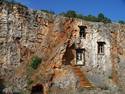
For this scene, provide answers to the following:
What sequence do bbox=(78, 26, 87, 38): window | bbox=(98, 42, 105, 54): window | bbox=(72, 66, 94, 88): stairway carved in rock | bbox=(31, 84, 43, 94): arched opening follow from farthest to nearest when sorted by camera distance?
bbox=(98, 42, 105, 54): window → bbox=(78, 26, 87, 38): window → bbox=(72, 66, 94, 88): stairway carved in rock → bbox=(31, 84, 43, 94): arched opening

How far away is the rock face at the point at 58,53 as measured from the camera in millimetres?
41031

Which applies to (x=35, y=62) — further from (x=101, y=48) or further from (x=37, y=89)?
(x=101, y=48)

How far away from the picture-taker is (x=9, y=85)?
39375 mm

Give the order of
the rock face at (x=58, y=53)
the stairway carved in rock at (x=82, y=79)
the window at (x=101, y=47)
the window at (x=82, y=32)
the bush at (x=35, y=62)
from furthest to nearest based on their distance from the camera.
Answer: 1. the window at (x=101, y=47)
2. the window at (x=82, y=32)
3. the bush at (x=35, y=62)
4. the stairway carved in rock at (x=82, y=79)
5. the rock face at (x=58, y=53)

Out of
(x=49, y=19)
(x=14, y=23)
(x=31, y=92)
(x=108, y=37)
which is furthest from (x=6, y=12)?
(x=108, y=37)

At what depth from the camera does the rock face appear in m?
41.0

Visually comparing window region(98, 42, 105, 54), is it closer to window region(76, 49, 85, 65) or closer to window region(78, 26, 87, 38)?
window region(76, 49, 85, 65)

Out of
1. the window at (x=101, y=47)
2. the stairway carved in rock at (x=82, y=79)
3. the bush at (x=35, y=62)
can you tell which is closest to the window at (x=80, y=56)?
the stairway carved in rock at (x=82, y=79)

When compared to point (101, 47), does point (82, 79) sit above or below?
below

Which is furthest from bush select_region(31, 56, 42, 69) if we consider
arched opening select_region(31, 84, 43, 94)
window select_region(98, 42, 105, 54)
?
window select_region(98, 42, 105, 54)

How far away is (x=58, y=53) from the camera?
43844 millimetres

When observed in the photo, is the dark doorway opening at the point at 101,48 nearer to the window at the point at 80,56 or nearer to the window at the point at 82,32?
the window at the point at 80,56

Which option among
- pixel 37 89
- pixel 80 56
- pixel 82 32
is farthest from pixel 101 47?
pixel 37 89

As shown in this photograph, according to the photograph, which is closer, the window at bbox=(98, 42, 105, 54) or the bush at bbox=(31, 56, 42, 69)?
the bush at bbox=(31, 56, 42, 69)
